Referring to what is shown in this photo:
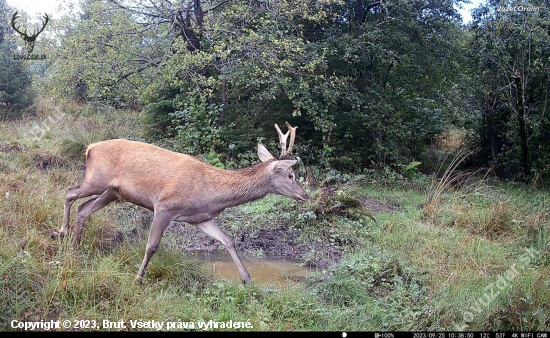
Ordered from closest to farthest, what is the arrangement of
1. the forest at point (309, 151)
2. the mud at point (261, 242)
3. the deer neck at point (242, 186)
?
1. the forest at point (309, 151)
2. the deer neck at point (242, 186)
3. the mud at point (261, 242)

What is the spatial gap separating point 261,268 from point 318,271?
2.66 ft

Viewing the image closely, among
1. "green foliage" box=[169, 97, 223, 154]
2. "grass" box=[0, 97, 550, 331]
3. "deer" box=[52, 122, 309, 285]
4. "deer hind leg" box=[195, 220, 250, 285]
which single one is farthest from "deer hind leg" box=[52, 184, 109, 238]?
"green foliage" box=[169, 97, 223, 154]

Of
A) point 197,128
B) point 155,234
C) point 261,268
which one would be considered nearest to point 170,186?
point 155,234

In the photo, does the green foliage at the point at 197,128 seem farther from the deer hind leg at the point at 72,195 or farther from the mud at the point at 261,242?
the deer hind leg at the point at 72,195

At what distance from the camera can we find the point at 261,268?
21.7 feet

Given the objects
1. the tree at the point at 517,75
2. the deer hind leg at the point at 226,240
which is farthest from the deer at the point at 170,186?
the tree at the point at 517,75

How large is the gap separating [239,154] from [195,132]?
43.1 inches

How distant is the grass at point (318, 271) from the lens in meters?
4.41

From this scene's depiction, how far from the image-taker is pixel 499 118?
1396 centimetres

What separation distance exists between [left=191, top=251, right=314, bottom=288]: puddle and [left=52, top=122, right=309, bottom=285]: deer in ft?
1.76

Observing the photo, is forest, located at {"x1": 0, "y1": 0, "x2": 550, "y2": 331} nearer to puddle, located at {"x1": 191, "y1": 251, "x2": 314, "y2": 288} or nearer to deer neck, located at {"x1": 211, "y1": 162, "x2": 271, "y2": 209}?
puddle, located at {"x1": 191, "y1": 251, "x2": 314, "y2": 288}

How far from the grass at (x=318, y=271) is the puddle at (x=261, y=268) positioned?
0.39 metres

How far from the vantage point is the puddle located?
241 inches

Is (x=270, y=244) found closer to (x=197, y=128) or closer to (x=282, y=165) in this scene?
(x=282, y=165)
